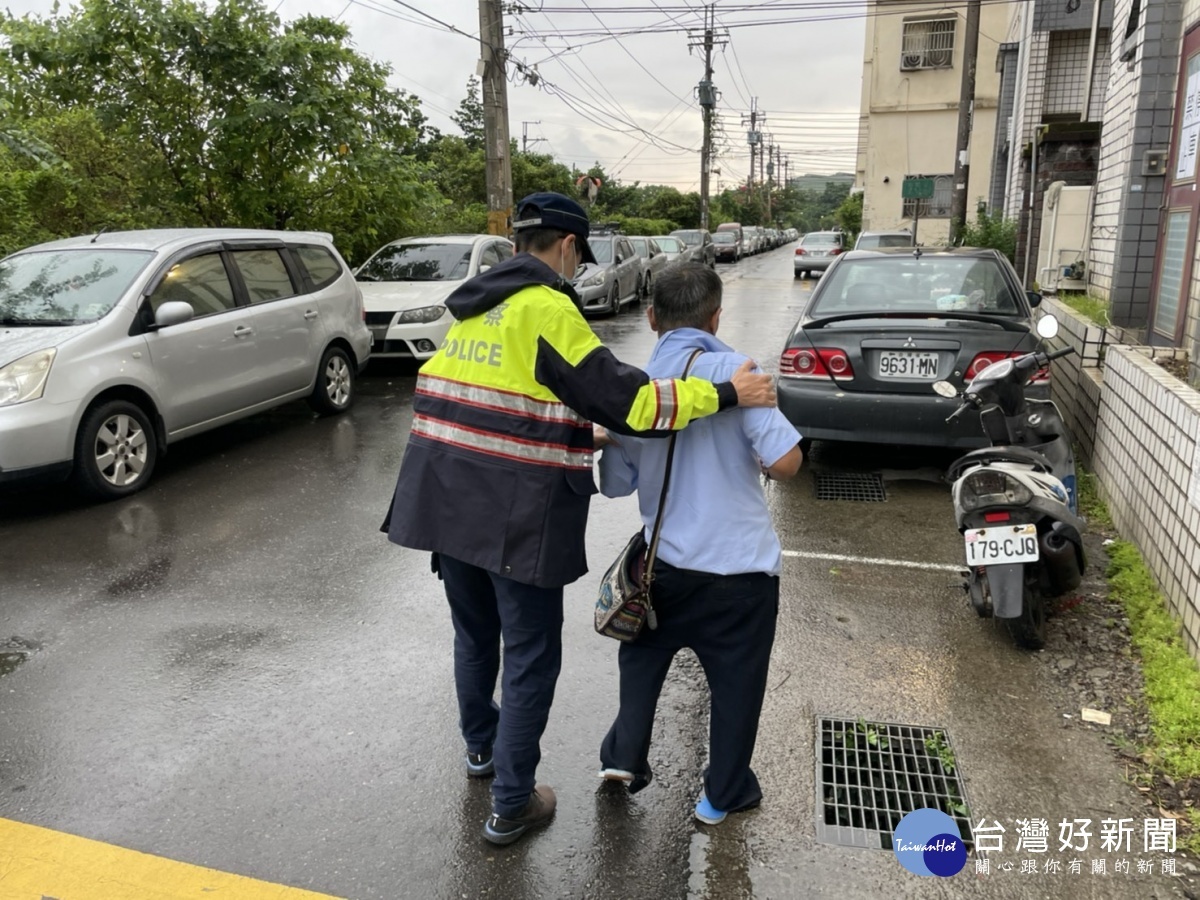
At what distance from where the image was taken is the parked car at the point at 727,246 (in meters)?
39.0

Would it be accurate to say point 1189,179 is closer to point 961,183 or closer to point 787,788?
point 787,788

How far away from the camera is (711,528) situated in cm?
259

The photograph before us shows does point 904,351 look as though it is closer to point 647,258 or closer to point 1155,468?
point 1155,468

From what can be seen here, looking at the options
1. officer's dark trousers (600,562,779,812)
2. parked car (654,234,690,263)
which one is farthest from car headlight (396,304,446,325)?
parked car (654,234,690,263)

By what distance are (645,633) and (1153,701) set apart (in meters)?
2.07

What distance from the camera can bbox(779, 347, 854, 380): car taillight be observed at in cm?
600

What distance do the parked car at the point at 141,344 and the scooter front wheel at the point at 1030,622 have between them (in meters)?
5.42

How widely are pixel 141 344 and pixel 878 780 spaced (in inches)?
216

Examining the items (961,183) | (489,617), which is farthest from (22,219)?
(961,183)

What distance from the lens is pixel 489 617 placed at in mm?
2902

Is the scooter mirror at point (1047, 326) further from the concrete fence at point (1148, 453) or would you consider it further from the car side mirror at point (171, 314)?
the car side mirror at point (171, 314)

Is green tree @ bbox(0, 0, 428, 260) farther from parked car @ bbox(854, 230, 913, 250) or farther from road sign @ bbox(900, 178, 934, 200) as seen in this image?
road sign @ bbox(900, 178, 934, 200)

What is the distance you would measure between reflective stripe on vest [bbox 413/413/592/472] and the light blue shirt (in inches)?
8.8

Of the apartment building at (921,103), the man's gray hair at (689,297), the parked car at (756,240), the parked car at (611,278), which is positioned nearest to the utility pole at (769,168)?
the parked car at (756,240)
